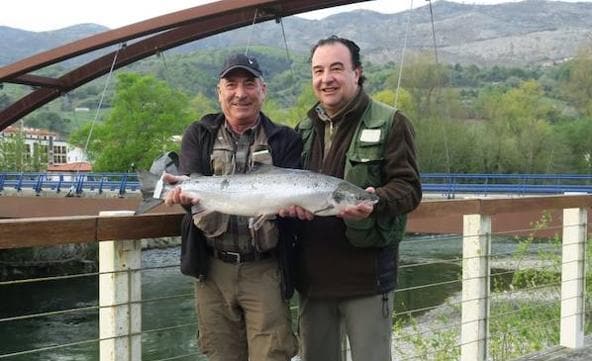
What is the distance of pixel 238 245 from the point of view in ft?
8.16

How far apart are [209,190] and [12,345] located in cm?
1503

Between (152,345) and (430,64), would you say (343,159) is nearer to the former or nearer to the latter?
(152,345)

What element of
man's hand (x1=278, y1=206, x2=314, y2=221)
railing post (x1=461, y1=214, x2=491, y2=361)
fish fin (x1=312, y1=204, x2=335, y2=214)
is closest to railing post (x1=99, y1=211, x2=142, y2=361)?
man's hand (x1=278, y1=206, x2=314, y2=221)

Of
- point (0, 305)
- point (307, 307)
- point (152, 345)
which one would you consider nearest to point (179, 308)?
point (152, 345)

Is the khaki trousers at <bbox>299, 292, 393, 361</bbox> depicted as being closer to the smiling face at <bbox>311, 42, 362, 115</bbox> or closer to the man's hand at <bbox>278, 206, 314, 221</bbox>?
the man's hand at <bbox>278, 206, 314, 221</bbox>

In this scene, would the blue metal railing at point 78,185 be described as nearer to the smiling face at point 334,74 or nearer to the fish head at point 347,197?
the smiling face at point 334,74

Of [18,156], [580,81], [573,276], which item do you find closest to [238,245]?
[573,276]

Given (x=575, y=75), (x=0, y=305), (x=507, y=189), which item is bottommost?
(x=0, y=305)

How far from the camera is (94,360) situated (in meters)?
13.1

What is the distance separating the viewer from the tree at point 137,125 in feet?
132

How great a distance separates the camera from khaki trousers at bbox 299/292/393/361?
8.87 ft

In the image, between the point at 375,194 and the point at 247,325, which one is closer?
the point at 375,194

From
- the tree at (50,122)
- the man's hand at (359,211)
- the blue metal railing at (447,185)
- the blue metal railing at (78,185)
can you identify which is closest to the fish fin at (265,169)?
the man's hand at (359,211)

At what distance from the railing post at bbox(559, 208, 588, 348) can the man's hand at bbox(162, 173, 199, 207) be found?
9.85 ft
